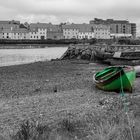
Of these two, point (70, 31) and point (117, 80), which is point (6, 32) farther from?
point (117, 80)

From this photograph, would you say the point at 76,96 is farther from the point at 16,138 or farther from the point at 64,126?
the point at 16,138

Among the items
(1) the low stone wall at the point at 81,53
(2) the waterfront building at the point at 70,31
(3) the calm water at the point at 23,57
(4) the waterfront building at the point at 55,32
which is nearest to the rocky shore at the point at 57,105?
(1) the low stone wall at the point at 81,53

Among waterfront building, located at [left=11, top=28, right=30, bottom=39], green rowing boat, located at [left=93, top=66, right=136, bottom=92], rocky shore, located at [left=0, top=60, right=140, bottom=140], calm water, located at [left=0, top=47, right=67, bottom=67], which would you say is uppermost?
waterfront building, located at [left=11, top=28, right=30, bottom=39]

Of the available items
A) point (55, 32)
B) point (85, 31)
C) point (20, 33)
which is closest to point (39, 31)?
point (55, 32)

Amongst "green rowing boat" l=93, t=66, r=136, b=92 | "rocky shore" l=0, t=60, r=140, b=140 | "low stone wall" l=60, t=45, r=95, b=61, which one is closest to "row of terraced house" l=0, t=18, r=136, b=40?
"low stone wall" l=60, t=45, r=95, b=61

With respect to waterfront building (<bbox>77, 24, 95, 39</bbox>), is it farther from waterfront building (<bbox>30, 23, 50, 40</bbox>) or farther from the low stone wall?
the low stone wall

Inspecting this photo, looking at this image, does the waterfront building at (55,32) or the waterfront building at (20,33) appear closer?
the waterfront building at (20,33)

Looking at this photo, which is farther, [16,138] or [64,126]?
[64,126]

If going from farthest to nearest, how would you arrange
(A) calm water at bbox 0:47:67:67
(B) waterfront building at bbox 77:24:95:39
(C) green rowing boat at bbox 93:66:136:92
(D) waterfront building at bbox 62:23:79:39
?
1. (B) waterfront building at bbox 77:24:95:39
2. (D) waterfront building at bbox 62:23:79:39
3. (A) calm water at bbox 0:47:67:67
4. (C) green rowing boat at bbox 93:66:136:92

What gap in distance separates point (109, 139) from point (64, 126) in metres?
1.76

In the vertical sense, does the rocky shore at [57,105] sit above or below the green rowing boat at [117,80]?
below

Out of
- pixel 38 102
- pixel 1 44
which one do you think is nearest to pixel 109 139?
pixel 38 102

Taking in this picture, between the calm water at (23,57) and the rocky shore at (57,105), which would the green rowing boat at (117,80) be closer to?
the rocky shore at (57,105)

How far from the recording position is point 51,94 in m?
15.0
